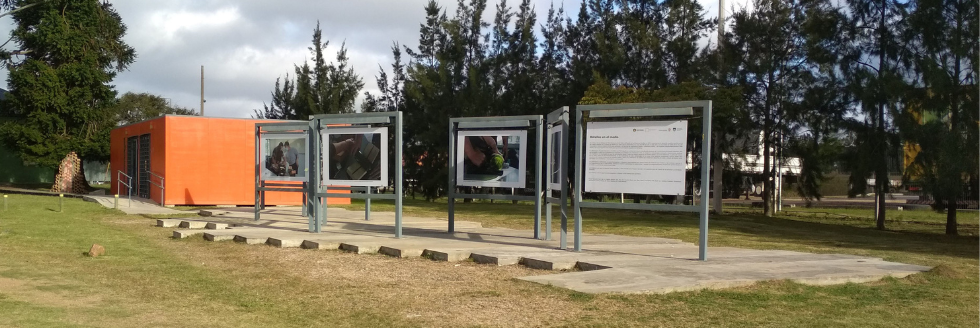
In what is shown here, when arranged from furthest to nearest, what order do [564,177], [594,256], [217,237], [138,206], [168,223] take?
1. [138,206]
2. [168,223]
3. [217,237]
4. [564,177]
5. [594,256]

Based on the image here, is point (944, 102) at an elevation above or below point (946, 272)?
above

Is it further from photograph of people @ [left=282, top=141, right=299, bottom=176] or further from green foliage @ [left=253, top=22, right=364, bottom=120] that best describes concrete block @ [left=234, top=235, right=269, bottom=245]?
green foliage @ [left=253, top=22, right=364, bottom=120]

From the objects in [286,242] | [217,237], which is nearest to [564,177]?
[286,242]

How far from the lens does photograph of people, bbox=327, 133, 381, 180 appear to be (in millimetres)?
13484

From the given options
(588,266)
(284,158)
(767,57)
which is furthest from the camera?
(767,57)

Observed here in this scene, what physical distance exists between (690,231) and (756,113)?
16.6 meters

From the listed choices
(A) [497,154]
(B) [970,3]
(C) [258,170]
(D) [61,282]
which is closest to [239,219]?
(C) [258,170]

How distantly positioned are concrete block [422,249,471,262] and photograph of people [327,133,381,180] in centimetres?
308

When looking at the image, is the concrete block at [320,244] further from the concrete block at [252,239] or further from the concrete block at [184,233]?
the concrete block at [184,233]

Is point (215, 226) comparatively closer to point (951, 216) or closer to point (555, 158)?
point (555, 158)

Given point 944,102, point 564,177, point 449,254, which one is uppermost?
point 944,102

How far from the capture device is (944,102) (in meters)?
23.6

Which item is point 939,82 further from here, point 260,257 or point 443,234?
point 260,257

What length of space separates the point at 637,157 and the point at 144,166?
23970 millimetres
